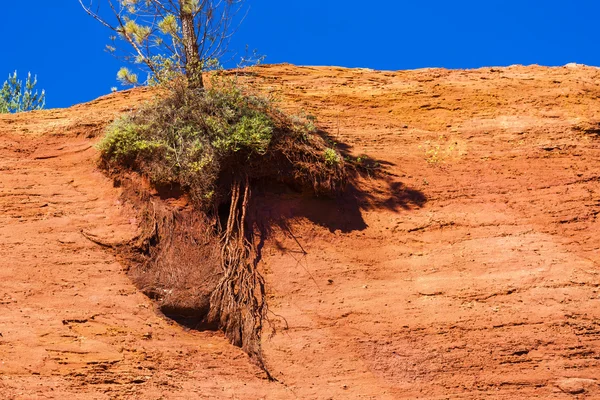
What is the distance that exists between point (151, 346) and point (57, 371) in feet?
3.18

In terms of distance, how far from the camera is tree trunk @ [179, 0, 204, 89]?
11.3m

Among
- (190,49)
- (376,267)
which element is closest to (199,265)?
(376,267)

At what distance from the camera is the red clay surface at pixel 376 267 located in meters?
8.55

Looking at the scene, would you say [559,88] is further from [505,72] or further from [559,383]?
[559,383]

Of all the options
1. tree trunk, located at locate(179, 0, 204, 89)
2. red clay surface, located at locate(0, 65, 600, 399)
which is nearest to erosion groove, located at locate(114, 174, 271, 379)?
red clay surface, located at locate(0, 65, 600, 399)

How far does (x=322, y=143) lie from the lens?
436 inches

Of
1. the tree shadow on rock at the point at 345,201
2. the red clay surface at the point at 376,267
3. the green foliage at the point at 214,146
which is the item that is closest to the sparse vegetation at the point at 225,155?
the green foliage at the point at 214,146

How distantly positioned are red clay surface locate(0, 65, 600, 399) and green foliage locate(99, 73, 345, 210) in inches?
15.8

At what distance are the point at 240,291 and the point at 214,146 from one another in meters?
1.92

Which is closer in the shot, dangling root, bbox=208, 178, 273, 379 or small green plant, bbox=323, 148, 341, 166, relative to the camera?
dangling root, bbox=208, 178, 273, 379

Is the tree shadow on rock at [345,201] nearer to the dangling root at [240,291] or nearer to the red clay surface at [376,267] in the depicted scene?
the red clay surface at [376,267]

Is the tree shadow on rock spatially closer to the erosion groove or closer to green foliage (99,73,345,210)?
green foliage (99,73,345,210)

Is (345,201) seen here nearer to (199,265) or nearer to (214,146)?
(214,146)

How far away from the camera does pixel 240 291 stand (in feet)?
31.0
